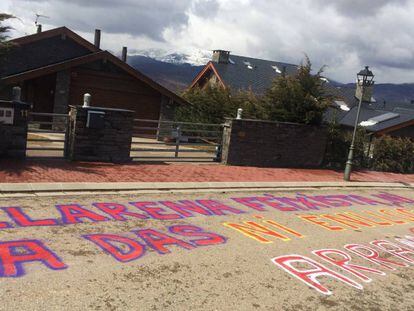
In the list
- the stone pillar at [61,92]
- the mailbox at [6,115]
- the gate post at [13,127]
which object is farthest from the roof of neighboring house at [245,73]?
the mailbox at [6,115]

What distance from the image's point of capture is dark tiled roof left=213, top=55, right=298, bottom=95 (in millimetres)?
37719

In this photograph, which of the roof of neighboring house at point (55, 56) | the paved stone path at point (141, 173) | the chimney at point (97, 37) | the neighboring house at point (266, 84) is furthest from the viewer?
the neighboring house at point (266, 84)

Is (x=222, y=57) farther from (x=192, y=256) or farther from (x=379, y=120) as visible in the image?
(x=192, y=256)

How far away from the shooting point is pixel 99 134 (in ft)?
40.3

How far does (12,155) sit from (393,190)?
38.3 feet

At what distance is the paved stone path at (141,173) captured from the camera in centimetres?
1002

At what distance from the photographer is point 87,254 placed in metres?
5.89

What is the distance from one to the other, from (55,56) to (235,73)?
1726cm

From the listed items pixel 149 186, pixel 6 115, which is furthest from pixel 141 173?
pixel 6 115

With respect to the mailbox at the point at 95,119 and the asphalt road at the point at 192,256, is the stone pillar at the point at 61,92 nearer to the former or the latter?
the mailbox at the point at 95,119

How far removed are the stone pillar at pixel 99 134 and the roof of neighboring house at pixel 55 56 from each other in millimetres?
11135

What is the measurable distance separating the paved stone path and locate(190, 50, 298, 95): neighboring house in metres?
22.1

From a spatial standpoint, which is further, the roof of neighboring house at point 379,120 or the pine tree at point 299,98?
the roof of neighboring house at point 379,120

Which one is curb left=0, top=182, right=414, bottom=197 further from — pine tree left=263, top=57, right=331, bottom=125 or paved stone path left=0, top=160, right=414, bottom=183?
pine tree left=263, top=57, right=331, bottom=125
